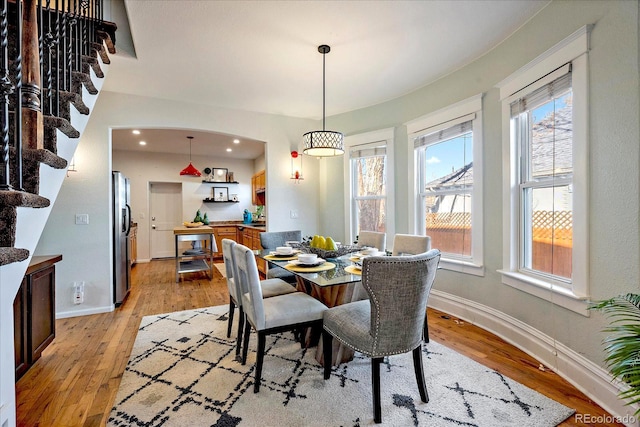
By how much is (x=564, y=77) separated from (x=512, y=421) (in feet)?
7.44

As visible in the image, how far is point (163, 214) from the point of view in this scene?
24.1ft

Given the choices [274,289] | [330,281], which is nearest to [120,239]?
[274,289]

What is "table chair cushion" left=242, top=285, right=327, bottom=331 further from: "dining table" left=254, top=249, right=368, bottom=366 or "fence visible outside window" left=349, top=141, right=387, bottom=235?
"fence visible outside window" left=349, top=141, right=387, bottom=235

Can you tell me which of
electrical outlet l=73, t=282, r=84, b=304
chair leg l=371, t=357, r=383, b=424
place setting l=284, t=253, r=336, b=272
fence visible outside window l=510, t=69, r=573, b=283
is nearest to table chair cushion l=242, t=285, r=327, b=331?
place setting l=284, t=253, r=336, b=272

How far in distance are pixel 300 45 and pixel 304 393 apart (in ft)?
9.15

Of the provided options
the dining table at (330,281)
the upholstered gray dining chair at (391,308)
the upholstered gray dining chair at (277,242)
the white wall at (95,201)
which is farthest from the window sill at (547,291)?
the white wall at (95,201)

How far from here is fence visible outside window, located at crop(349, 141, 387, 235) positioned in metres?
4.07

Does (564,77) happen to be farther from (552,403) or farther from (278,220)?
(278,220)

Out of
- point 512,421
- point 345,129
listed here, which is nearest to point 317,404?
point 512,421

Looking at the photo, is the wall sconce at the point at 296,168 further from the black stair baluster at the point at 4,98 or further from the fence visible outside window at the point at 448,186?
the black stair baluster at the point at 4,98

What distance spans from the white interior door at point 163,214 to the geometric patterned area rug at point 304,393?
544cm

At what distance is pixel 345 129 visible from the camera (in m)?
4.47

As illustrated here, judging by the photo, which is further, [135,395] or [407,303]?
[135,395]

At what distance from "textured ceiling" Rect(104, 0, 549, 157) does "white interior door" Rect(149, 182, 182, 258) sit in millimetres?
4190
